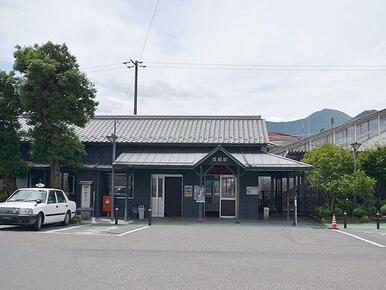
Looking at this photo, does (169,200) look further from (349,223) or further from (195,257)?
(195,257)

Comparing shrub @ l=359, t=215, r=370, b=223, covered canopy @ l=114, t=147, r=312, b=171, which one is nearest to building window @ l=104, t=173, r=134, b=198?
covered canopy @ l=114, t=147, r=312, b=171

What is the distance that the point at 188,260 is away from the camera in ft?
38.6

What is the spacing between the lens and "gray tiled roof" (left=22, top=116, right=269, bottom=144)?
90.7 ft

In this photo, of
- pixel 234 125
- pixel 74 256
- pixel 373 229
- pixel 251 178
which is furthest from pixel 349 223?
pixel 74 256

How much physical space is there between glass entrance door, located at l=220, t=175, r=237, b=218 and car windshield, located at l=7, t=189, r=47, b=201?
33.8 ft

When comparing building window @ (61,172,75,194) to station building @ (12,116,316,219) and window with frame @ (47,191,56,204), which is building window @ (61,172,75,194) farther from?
window with frame @ (47,191,56,204)

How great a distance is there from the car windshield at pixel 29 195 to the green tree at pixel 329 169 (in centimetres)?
1431

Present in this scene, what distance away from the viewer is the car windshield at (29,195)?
1955 cm

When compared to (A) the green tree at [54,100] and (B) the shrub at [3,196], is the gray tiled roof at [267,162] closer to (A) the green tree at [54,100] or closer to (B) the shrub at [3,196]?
(A) the green tree at [54,100]

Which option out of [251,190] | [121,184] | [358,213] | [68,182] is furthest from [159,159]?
[358,213]

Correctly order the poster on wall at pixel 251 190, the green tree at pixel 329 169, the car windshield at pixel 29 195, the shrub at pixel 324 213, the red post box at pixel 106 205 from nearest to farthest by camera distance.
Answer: the car windshield at pixel 29 195
the shrub at pixel 324 213
the poster on wall at pixel 251 190
the green tree at pixel 329 169
the red post box at pixel 106 205

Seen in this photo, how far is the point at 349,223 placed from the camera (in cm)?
2519

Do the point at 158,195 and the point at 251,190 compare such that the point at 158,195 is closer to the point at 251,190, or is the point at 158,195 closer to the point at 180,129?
the point at 180,129

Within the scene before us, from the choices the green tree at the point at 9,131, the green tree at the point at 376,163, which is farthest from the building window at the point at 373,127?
the green tree at the point at 9,131
